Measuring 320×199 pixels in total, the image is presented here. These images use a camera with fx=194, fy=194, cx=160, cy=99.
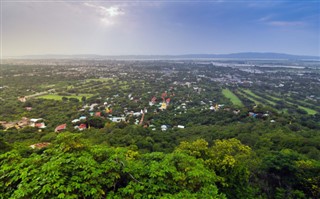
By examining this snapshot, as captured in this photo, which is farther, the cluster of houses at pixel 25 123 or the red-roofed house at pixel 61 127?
the cluster of houses at pixel 25 123

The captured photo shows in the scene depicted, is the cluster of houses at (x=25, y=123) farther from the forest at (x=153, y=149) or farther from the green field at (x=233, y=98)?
the green field at (x=233, y=98)

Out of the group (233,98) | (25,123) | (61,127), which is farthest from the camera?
(233,98)

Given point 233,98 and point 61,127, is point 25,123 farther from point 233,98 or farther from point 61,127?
point 233,98

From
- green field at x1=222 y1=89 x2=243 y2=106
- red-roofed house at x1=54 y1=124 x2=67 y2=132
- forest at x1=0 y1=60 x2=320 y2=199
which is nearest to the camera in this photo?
forest at x1=0 y1=60 x2=320 y2=199

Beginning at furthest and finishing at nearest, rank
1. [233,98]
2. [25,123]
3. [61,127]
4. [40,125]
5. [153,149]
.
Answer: [233,98], [25,123], [40,125], [61,127], [153,149]

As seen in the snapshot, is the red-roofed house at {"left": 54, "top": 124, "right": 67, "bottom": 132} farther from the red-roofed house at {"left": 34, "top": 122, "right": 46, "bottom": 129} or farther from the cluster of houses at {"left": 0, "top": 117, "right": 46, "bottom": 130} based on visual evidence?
the red-roofed house at {"left": 34, "top": 122, "right": 46, "bottom": 129}

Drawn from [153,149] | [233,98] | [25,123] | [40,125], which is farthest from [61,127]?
[233,98]

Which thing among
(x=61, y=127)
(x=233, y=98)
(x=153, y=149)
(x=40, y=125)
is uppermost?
(x=153, y=149)

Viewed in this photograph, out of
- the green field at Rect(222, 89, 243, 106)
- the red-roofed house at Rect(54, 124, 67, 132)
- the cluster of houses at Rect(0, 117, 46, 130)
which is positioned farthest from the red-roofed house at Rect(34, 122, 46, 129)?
the green field at Rect(222, 89, 243, 106)

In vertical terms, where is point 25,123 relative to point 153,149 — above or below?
below

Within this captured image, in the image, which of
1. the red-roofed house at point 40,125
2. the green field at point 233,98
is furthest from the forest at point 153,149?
the green field at point 233,98

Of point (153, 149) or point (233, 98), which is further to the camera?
point (233, 98)
